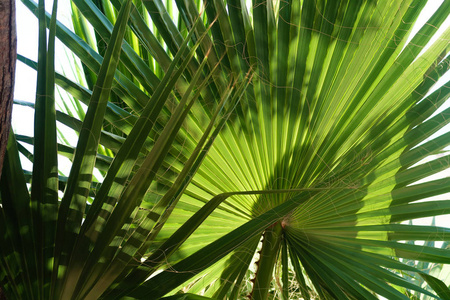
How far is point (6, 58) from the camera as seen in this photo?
20.9 inches

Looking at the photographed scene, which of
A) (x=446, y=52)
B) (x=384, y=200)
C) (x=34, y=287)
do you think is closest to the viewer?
(x=34, y=287)

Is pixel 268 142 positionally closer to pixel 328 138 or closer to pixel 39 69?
pixel 328 138

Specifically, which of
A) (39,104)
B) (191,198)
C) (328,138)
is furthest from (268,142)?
(39,104)

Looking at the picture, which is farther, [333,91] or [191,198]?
[191,198]

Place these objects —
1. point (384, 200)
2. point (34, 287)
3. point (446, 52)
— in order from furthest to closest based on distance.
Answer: point (384, 200) < point (446, 52) < point (34, 287)

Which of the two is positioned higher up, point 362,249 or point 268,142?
point 268,142

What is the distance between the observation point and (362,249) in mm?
1136

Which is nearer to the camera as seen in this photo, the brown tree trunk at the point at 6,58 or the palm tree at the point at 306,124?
the brown tree trunk at the point at 6,58

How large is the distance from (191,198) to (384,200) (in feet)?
1.77

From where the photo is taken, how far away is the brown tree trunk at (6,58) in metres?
0.52

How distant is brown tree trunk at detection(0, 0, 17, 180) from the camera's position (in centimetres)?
52

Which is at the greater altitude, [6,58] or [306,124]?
[306,124]

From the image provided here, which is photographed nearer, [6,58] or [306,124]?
[6,58]

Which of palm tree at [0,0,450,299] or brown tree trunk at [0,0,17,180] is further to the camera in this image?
palm tree at [0,0,450,299]
